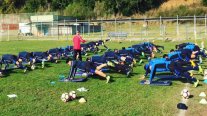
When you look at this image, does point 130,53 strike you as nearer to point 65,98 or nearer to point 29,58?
point 29,58

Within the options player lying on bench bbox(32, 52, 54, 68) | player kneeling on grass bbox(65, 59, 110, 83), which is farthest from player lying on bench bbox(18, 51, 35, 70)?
player kneeling on grass bbox(65, 59, 110, 83)

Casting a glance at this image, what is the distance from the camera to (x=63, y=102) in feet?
37.3

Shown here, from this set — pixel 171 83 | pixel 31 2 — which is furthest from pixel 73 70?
pixel 31 2

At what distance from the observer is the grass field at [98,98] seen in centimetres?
1034

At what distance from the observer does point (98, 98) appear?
11930 millimetres

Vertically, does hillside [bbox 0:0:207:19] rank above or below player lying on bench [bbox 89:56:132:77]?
above

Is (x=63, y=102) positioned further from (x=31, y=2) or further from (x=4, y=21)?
(x=31, y=2)

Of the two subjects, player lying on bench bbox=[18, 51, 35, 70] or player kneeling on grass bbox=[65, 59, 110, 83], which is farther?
player lying on bench bbox=[18, 51, 35, 70]

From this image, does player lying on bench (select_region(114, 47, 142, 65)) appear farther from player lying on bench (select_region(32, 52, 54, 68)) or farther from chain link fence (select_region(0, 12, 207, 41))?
chain link fence (select_region(0, 12, 207, 41))

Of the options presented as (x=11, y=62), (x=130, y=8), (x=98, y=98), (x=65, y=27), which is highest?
(x=130, y=8)

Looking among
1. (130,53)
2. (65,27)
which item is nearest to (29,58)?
(130,53)

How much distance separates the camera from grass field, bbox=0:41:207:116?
10342 mm

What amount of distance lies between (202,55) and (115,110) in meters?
11.8

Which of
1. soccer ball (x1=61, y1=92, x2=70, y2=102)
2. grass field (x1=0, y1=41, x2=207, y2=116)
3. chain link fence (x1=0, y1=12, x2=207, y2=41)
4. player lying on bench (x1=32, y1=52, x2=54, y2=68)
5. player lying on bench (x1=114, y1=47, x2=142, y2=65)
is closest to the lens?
grass field (x1=0, y1=41, x2=207, y2=116)
